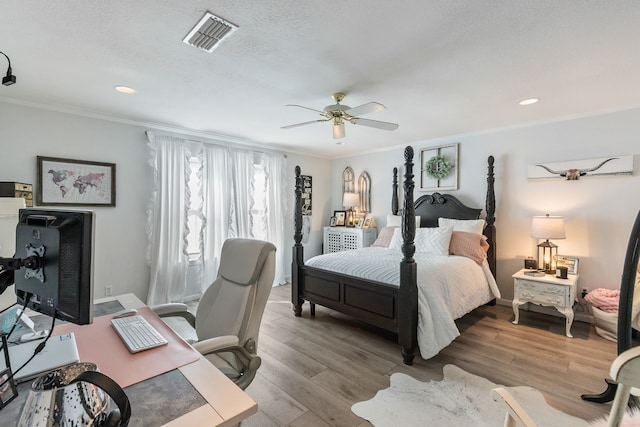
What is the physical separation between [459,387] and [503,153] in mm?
3051

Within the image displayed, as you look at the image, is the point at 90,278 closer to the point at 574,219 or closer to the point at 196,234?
the point at 196,234

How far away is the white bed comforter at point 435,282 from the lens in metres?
2.58

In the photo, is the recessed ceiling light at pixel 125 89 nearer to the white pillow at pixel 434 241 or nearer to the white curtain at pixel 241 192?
the white curtain at pixel 241 192

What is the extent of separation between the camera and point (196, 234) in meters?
4.18

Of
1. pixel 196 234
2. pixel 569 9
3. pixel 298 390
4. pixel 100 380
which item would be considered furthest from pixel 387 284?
pixel 196 234

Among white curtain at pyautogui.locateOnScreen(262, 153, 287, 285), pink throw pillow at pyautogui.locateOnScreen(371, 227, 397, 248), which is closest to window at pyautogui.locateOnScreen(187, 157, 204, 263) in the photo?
white curtain at pyautogui.locateOnScreen(262, 153, 287, 285)

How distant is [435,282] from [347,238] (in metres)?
2.58

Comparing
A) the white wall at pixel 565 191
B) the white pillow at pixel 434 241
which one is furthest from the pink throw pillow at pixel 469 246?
the white wall at pixel 565 191

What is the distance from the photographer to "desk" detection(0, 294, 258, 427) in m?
0.79

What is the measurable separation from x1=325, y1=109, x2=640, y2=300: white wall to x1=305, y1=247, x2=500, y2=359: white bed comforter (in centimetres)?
75

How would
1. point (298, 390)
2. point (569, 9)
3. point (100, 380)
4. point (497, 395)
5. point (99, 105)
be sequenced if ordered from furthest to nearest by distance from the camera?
point (99, 105) < point (298, 390) < point (569, 9) < point (497, 395) < point (100, 380)

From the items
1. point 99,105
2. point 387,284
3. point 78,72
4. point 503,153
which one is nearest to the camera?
point 78,72

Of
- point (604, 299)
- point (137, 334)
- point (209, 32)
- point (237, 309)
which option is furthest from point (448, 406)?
point (209, 32)

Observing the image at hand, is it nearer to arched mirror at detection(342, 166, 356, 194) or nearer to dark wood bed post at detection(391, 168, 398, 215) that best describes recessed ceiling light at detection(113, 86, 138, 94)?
dark wood bed post at detection(391, 168, 398, 215)
